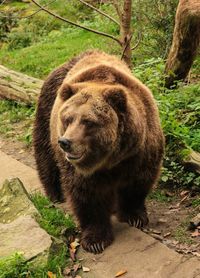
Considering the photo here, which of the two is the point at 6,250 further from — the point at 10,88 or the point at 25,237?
the point at 10,88

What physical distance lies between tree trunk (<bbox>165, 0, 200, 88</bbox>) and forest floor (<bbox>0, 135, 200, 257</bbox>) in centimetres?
199

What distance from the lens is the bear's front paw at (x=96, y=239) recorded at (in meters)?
4.78

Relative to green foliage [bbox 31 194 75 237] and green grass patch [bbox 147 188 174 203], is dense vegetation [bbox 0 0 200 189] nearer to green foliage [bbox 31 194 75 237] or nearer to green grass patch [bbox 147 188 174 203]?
green grass patch [bbox 147 188 174 203]

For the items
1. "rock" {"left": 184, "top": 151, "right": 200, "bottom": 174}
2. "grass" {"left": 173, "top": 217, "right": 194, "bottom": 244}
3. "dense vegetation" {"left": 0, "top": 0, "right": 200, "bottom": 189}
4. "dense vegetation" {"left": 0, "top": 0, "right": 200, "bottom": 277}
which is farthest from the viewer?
"dense vegetation" {"left": 0, "top": 0, "right": 200, "bottom": 189}

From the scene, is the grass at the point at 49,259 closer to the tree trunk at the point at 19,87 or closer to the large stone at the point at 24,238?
the large stone at the point at 24,238

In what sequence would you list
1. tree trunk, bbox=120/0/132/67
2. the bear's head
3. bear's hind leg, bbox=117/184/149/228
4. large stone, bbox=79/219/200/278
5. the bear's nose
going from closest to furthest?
1. the bear's nose
2. the bear's head
3. large stone, bbox=79/219/200/278
4. bear's hind leg, bbox=117/184/149/228
5. tree trunk, bbox=120/0/132/67

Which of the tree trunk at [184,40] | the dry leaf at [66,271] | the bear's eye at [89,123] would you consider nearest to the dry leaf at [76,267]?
the dry leaf at [66,271]

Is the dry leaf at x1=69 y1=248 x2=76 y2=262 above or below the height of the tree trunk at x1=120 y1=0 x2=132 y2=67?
below

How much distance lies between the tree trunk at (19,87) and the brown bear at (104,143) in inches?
122

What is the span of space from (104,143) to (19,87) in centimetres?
506

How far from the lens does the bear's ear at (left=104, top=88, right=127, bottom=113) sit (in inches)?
165

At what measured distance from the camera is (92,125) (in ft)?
13.6

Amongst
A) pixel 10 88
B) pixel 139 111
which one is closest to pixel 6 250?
pixel 139 111

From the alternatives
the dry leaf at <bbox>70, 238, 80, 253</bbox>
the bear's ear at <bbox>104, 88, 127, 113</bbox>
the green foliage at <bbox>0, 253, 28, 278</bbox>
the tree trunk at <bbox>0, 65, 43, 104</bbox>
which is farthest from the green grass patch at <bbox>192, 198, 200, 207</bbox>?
the tree trunk at <bbox>0, 65, 43, 104</bbox>
